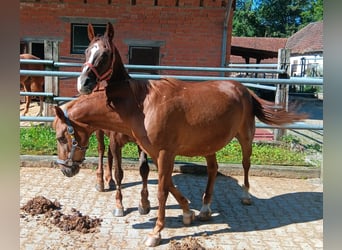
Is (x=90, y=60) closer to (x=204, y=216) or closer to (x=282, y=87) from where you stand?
(x=204, y=216)

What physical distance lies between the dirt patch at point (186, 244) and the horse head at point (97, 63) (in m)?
1.67

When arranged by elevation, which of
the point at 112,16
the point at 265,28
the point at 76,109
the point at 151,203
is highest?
the point at 265,28

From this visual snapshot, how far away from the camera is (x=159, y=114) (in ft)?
12.0

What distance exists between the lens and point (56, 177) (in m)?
5.81

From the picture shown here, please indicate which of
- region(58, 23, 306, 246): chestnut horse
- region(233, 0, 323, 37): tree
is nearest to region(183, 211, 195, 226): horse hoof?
region(58, 23, 306, 246): chestnut horse

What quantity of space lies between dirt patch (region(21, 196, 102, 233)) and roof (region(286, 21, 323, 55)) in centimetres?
2905

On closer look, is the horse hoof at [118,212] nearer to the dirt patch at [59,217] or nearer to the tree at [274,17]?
the dirt patch at [59,217]

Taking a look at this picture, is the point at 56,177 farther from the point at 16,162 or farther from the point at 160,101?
the point at 16,162

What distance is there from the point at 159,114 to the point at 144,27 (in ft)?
27.1

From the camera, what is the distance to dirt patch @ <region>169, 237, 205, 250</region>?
11.6 ft


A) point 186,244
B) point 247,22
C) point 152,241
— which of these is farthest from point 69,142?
point 247,22

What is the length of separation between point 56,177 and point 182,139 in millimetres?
2836

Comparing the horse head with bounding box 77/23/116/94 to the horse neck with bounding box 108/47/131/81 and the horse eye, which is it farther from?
the horse eye
